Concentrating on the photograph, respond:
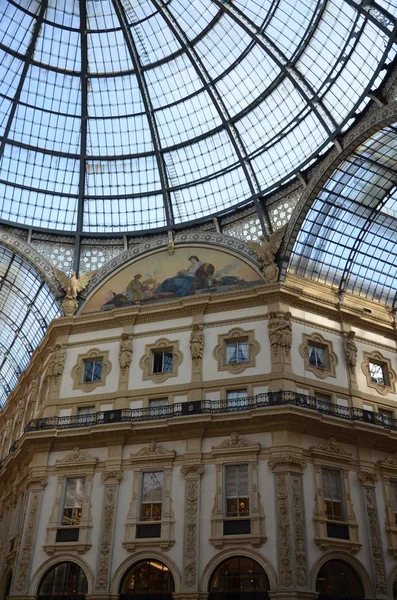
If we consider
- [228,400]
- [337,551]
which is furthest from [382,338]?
[337,551]

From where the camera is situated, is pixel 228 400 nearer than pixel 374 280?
Yes

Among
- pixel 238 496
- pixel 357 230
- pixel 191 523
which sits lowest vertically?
pixel 191 523

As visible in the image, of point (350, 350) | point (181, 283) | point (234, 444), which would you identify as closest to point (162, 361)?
point (181, 283)

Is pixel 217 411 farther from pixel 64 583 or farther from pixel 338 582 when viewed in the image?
pixel 64 583

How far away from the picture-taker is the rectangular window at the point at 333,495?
3178cm

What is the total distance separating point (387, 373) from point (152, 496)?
16.4 metres

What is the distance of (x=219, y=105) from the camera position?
1615 inches

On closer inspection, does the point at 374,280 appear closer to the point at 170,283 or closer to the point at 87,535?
the point at 170,283

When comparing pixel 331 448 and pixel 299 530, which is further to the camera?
pixel 331 448

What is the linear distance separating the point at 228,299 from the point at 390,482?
13.8 m

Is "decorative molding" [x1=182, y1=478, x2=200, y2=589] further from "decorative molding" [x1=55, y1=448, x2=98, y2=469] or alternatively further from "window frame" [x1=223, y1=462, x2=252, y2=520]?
"decorative molding" [x1=55, y1=448, x2=98, y2=469]

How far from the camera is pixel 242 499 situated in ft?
104

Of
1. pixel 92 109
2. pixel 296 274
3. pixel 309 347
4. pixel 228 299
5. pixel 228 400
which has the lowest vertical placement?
pixel 228 400

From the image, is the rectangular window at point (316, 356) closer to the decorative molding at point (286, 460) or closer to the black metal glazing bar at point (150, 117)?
the decorative molding at point (286, 460)
